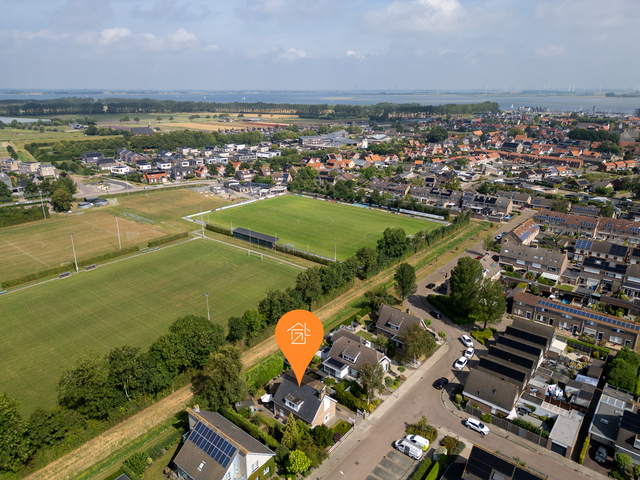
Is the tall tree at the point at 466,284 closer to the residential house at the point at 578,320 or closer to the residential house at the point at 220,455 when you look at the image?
the residential house at the point at 578,320

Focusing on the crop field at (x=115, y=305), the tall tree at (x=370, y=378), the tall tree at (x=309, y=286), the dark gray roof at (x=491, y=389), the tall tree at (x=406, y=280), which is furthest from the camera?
the tall tree at (x=406, y=280)

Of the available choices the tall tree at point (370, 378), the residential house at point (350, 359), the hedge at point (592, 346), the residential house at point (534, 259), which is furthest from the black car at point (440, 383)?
the residential house at point (534, 259)

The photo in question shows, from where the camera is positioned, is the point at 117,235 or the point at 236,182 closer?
the point at 117,235

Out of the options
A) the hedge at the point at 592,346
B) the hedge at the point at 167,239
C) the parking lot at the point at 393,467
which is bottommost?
the parking lot at the point at 393,467

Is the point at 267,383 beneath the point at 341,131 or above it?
beneath

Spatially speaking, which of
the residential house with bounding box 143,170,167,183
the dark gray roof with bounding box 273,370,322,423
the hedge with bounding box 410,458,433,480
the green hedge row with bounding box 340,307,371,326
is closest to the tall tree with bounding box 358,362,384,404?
the dark gray roof with bounding box 273,370,322,423

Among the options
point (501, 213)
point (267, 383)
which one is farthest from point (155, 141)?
point (267, 383)

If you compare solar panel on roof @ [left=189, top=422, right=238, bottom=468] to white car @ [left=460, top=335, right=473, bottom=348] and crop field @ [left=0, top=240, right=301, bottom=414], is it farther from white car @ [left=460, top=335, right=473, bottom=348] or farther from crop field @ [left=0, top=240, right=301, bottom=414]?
white car @ [left=460, top=335, right=473, bottom=348]

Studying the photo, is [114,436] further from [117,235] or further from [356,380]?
[117,235]
